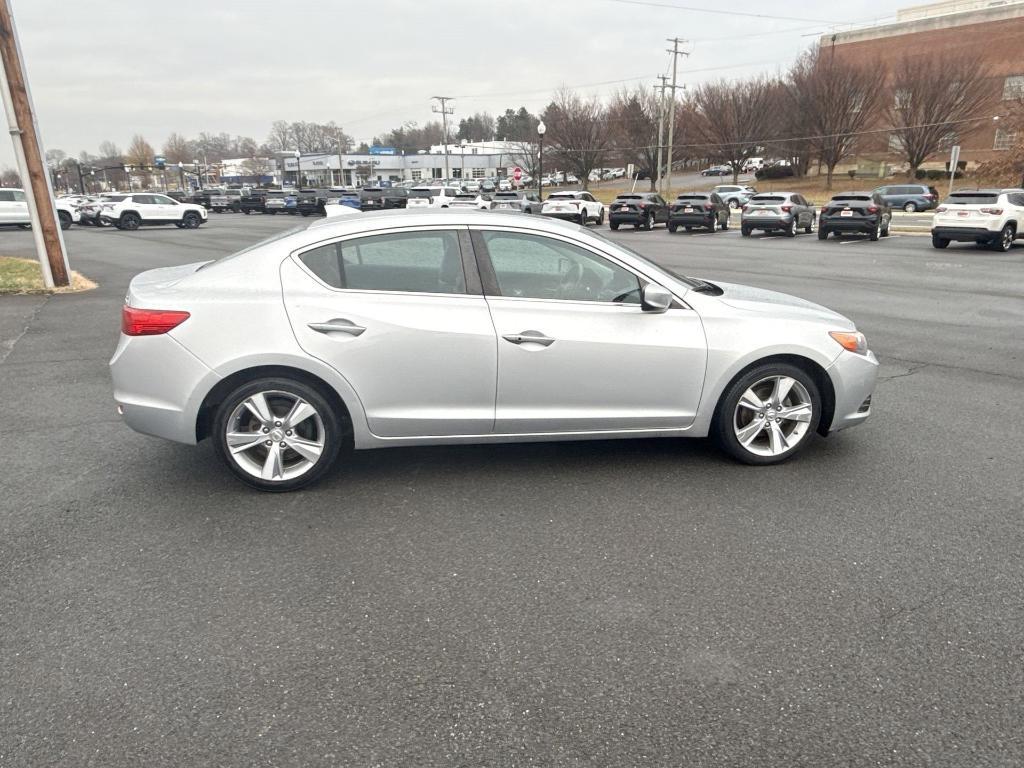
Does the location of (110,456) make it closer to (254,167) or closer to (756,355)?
(756,355)

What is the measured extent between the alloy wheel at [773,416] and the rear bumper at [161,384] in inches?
124

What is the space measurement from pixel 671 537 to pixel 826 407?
166cm

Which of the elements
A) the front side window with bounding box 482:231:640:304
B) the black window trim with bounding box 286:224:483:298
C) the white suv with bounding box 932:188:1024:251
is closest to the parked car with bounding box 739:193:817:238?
the white suv with bounding box 932:188:1024:251

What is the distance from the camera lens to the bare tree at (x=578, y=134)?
229 ft

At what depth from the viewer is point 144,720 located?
8.07 feet

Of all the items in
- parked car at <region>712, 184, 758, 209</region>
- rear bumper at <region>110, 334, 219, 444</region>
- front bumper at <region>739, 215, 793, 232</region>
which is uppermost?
rear bumper at <region>110, 334, 219, 444</region>

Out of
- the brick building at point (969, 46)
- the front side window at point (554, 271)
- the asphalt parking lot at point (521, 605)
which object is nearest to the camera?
the asphalt parking lot at point (521, 605)

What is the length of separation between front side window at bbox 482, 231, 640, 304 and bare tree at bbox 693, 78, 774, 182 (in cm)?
6827

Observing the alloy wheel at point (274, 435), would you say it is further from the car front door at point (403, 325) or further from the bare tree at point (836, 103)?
the bare tree at point (836, 103)

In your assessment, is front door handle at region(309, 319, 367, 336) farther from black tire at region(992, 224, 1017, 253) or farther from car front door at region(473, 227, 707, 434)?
black tire at region(992, 224, 1017, 253)

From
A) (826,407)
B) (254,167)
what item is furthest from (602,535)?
(254,167)

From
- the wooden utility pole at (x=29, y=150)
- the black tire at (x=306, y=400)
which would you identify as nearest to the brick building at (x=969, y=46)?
the wooden utility pole at (x=29, y=150)

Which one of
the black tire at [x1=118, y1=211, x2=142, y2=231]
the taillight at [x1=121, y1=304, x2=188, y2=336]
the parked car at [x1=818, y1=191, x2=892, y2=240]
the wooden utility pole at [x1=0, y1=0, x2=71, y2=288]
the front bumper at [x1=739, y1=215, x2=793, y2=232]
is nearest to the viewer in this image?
the taillight at [x1=121, y1=304, x2=188, y2=336]

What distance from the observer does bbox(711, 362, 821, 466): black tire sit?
4.48 m
